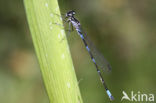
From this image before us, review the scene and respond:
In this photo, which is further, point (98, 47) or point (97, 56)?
point (98, 47)

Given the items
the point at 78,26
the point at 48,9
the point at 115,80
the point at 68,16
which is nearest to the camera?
the point at 48,9

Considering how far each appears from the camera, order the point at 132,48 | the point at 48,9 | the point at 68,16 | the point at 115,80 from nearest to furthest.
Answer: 1. the point at 48,9
2. the point at 68,16
3. the point at 115,80
4. the point at 132,48

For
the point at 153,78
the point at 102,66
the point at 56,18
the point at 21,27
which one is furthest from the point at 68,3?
the point at 56,18

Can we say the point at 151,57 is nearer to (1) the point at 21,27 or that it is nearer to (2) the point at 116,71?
(2) the point at 116,71

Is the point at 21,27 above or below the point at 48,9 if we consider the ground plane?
above

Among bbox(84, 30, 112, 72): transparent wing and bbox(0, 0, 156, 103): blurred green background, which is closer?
bbox(84, 30, 112, 72): transparent wing

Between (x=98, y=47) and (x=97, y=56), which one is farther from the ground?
(x=98, y=47)

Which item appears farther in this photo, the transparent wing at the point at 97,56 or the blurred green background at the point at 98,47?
the blurred green background at the point at 98,47

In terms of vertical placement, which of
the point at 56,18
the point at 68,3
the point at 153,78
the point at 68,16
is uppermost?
the point at 68,3
